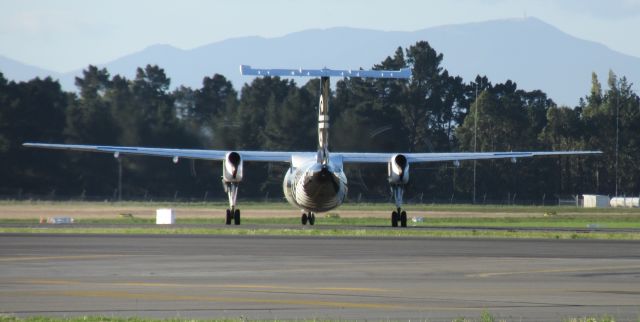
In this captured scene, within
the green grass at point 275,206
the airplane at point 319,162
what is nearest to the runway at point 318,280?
the airplane at point 319,162

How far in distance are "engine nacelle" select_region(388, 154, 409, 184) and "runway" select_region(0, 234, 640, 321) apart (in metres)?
15.4

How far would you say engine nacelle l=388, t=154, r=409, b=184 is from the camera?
54.8 metres

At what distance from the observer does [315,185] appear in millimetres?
51219

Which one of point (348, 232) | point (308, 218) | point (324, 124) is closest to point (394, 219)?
point (308, 218)

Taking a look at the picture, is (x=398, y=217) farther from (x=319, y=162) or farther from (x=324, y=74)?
(x=324, y=74)

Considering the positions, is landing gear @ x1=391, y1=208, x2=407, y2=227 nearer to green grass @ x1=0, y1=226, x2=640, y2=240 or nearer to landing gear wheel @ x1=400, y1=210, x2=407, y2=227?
landing gear wheel @ x1=400, y1=210, x2=407, y2=227

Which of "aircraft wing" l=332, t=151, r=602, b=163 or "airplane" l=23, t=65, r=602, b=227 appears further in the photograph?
"aircraft wing" l=332, t=151, r=602, b=163

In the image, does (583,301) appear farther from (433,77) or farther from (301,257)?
(433,77)

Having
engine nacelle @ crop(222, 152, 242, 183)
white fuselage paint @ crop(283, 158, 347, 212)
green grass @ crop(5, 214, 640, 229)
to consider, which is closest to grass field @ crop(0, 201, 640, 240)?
green grass @ crop(5, 214, 640, 229)

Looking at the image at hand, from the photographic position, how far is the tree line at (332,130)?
84562mm

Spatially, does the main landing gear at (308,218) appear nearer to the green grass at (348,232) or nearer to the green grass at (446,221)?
the green grass at (446,221)

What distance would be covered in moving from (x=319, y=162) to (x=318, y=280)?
26.0 m

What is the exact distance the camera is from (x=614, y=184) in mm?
113688

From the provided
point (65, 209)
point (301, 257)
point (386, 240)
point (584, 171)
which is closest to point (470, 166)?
point (584, 171)
